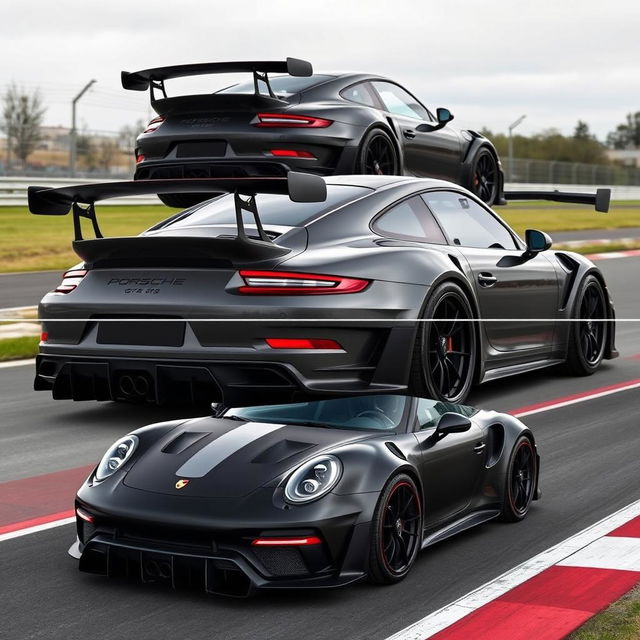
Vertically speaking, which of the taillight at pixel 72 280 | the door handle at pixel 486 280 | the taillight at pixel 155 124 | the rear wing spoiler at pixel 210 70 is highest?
the rear wing spoiler at pixel 210 70

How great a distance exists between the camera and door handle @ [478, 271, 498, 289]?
30.4 feet

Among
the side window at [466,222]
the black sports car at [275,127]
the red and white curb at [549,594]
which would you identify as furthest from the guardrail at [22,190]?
the red and white curb at [549,594]

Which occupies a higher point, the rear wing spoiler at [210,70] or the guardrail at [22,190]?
the rear wing spoiler at [210,70]

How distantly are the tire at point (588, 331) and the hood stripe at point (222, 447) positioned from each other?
564 cm

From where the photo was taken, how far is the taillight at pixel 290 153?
10.0 metres

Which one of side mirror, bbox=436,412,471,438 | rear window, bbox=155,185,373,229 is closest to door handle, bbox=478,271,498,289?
rear window, bbox=155,185,373,229

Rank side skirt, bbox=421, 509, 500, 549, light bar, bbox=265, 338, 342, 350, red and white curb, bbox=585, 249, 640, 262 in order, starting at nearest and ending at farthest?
side skirt, bbox=421, 509, 500, 549, light bar, bbox=265, 338, 342, 350, red and white curb, bbox=585, 249, 640, 262

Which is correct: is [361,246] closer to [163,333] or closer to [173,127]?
[163,333]

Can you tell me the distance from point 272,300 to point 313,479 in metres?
2.71

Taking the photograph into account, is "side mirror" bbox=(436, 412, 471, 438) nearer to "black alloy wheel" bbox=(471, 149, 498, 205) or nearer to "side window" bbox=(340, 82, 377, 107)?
"side window" bbox=(340, 82, 377, 107)

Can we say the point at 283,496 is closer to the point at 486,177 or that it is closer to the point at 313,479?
the point at 313,479

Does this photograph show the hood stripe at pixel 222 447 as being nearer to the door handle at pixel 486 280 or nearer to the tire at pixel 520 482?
the tire at pixel 520 482

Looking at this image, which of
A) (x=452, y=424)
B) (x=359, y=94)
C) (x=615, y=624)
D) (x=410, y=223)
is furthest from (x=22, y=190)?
(x=615, y=624)

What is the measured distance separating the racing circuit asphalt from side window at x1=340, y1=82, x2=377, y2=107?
296cm
